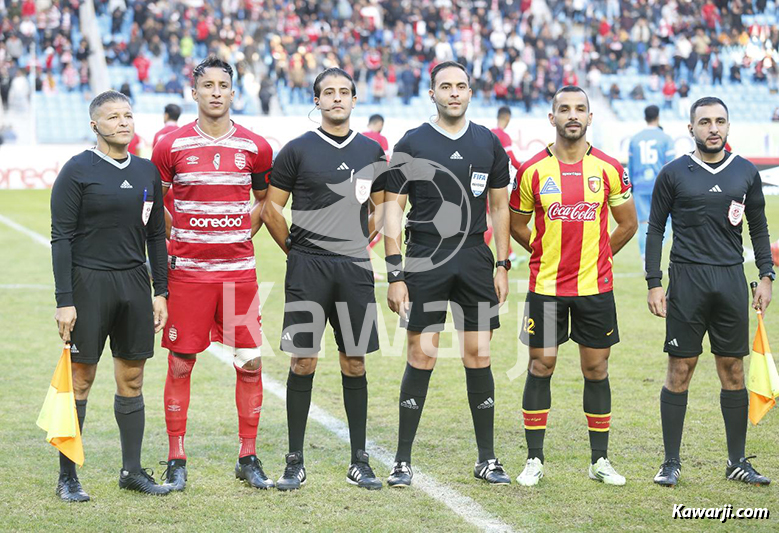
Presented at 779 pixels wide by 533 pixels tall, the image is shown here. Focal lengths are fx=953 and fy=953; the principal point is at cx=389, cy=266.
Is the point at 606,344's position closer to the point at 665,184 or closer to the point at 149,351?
the point at 665,184

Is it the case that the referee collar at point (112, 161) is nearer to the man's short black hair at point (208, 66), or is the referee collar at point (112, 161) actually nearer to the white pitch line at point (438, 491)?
the man's short black hair at point (208, 66)

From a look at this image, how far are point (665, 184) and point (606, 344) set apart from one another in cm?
97

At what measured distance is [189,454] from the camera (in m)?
5.91

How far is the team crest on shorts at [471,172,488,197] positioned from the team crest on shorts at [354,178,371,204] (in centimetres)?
59

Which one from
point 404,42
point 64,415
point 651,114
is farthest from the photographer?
point 404,42

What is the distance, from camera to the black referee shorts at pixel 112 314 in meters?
5.03

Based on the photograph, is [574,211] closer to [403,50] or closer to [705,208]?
[705,208]

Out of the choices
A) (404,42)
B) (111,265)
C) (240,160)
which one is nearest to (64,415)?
(111,265)

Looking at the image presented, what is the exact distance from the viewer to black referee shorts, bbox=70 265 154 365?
503 cm

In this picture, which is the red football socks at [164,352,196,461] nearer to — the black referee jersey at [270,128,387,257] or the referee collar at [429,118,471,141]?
the black referee jersey at [270,128,387,257]

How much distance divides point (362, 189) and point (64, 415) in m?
2.01

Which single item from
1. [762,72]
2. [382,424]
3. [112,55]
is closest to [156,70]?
[112,55]

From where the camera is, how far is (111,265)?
200 inches

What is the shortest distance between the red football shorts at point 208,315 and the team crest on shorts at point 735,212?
2.73 m
